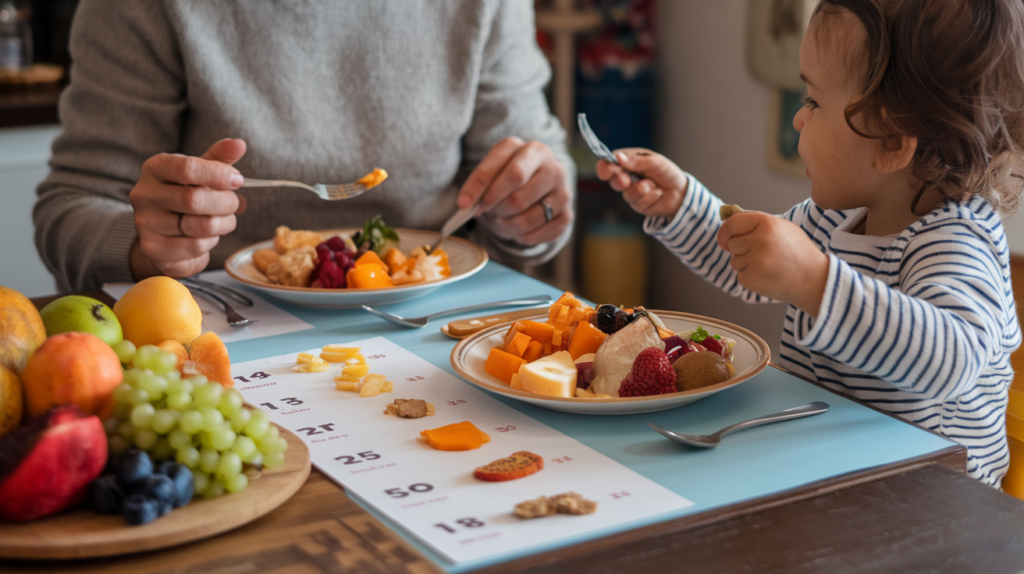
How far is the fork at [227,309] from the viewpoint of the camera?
1.12 metres

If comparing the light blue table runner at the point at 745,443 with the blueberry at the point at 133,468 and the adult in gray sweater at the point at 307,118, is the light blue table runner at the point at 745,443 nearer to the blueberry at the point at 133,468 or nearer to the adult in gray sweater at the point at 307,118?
the blueberry at the point at 133,468

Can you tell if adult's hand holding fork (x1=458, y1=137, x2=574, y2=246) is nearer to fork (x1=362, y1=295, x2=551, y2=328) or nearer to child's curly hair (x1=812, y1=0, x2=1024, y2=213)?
fork (x1=362, y1=295, x2=551, y2=328)

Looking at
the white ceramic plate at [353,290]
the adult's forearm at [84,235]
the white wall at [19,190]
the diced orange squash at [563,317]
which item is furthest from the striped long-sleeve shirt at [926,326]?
Answer: the white wall at [19,190]

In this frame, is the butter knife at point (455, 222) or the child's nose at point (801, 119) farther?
the butter knife at point (455, 222)

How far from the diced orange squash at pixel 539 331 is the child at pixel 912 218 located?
7.9 inches

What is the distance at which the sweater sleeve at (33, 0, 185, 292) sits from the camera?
1473 mm

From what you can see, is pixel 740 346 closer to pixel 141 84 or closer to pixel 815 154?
pixel 815 154

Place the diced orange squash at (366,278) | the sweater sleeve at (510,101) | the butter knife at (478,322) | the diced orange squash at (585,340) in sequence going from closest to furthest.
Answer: the diced orange squash at (585,340), the butter knife at (478,322), the diced orange squash at (366,278), the sweater sleeve at (510,101)

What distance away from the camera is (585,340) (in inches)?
35.6

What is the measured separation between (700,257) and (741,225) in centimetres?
50


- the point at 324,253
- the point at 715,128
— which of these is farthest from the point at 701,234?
the point at 715,128

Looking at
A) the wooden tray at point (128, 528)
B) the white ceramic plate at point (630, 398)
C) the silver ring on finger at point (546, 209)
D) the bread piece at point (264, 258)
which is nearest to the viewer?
the wooden tray at point (128, 528)

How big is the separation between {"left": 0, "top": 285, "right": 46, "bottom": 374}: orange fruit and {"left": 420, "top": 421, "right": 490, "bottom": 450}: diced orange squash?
32cm

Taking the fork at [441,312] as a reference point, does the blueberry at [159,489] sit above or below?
above
